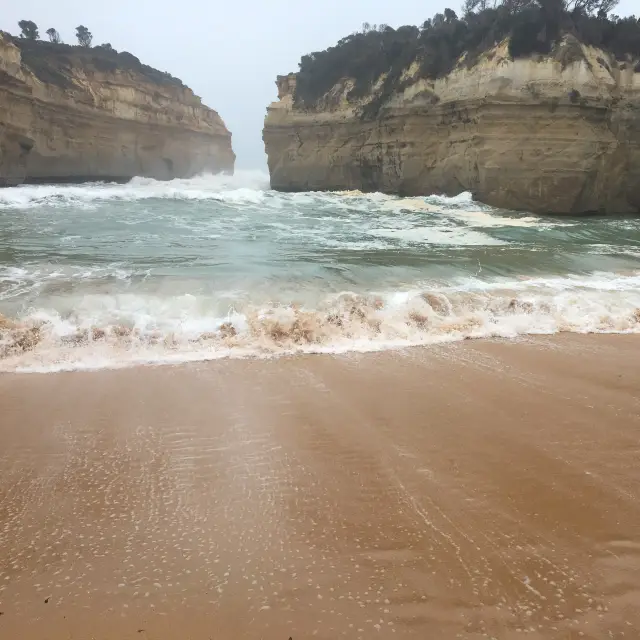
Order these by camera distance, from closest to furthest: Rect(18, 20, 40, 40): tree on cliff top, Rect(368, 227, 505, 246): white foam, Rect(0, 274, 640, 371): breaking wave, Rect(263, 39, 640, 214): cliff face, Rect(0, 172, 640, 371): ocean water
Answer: Rect(0, 274, 640, 371): breaking wave → Rect(0, 172, 640, 371): ocean water → Rect(368, 227, 505, 246): white foam → Rect(263, 39, 640, 214): cliff face → Rect(18, 20, 40, 40): tree on cliff top

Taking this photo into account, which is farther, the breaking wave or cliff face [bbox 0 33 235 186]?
cliff face [bbox 0 33 235 186]

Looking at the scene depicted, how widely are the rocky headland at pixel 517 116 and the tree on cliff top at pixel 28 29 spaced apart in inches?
1115

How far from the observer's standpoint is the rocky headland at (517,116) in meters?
16.5

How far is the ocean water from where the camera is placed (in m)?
4.75

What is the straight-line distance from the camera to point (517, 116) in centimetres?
1683

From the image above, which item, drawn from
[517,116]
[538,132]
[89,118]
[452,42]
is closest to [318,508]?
[538,132]

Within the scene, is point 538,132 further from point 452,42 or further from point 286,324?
point 286,324

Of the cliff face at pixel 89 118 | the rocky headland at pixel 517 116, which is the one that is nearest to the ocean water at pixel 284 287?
the rocky headland at pixel 517 116

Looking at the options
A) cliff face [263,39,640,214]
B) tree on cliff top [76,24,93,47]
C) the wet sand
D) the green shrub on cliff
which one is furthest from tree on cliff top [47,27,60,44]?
the wet sand

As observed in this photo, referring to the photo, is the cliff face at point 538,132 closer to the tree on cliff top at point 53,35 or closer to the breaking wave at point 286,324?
the breaking wave at point 286,324

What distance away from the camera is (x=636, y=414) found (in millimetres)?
3275

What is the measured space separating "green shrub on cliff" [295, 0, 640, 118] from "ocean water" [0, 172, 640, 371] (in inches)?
336

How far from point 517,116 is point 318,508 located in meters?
18.0

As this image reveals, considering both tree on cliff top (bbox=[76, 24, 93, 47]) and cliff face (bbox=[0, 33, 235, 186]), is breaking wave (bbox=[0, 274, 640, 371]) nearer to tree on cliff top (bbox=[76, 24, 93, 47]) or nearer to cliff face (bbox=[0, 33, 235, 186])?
cliff face (bbox=[0, 33, 235, 186])
